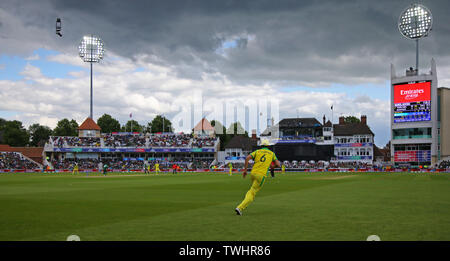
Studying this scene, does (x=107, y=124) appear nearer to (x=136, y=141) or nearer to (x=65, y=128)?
(x=65, y=128)

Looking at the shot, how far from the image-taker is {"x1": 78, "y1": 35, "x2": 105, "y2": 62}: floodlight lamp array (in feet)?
261

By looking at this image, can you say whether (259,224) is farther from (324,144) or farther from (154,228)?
(324,144)

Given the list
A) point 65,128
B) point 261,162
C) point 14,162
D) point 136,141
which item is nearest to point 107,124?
point 65,128

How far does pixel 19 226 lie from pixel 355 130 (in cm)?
8347

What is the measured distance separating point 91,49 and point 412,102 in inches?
2291

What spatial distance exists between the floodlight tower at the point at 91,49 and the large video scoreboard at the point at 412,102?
53876 millimetres

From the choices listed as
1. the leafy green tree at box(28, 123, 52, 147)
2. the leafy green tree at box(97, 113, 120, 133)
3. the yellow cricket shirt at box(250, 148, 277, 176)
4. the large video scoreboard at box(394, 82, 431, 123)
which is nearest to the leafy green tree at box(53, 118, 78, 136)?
the leafy green tree at box(97, 113, 120, 133)

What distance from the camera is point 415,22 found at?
67.2 meters

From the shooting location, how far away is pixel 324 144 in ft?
286

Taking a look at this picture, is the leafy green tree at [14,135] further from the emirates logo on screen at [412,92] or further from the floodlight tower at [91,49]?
the emirates logo on screen at [412,92]

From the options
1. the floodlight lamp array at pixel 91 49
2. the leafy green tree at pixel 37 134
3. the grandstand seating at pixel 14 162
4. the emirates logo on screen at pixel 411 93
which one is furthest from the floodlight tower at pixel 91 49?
the leafy green tree at pixel 37 134

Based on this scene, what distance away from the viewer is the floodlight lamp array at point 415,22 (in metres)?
66.3
